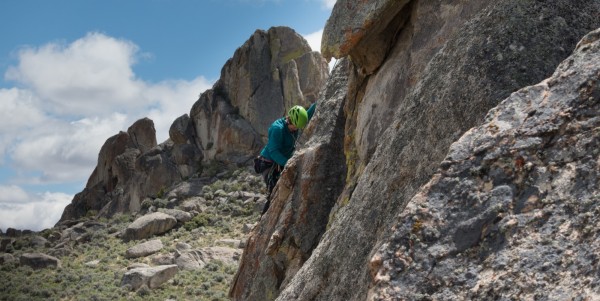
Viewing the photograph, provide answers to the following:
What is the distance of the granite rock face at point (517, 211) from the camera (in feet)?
10.4

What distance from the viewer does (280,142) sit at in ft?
40.6

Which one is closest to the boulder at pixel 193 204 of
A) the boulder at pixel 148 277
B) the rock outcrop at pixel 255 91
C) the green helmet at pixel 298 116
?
the rock outcrop at pixel 255 91

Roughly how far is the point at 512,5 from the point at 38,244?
1643 inches

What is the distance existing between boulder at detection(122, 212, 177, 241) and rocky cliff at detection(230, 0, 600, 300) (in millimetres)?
27097

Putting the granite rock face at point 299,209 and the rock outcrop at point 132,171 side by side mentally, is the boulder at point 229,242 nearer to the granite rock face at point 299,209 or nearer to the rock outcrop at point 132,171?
the granite rock face at point 299,209

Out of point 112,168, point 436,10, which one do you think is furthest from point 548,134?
point 112,168

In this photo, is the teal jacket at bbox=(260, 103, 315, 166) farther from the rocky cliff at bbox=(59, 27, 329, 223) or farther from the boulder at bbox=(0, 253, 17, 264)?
the rocky cliff at bbox=(59, 27, 329, 223)

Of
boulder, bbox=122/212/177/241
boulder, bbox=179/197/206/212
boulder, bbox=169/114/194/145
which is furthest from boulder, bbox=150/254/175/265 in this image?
boulder, bbox=169/114/194/145

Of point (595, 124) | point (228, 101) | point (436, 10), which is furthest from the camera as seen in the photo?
Result: point (228, 101)

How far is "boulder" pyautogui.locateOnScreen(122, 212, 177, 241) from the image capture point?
37.6 m

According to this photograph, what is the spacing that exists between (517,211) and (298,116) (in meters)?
8.67

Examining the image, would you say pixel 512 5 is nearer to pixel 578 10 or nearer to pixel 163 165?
pixel 578 10

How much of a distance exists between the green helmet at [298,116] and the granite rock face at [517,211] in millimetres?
7997

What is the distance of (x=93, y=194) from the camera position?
71375mm
